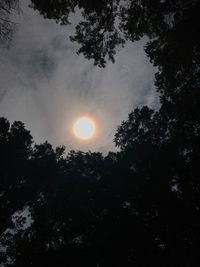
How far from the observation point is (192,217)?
17.6 metres

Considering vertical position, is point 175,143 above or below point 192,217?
above

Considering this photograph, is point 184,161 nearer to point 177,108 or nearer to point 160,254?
point 177,108

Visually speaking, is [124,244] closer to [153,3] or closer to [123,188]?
[123,188]

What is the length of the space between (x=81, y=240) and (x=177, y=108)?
38.7ft

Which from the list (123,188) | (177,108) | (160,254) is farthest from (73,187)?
(177,108)

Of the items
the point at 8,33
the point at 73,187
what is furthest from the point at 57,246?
the point at 8,33

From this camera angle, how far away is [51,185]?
24.2 metres

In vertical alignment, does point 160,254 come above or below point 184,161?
below

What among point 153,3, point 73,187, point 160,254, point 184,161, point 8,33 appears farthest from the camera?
point 73,187

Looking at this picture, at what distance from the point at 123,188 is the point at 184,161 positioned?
4873 millimetres

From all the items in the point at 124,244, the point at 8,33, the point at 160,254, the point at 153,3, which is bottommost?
the point at 160,254

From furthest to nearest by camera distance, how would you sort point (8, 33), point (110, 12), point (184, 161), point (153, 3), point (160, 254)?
1. point (184, 161)
2. point (160, 254)
3. point (110, 12)
4. point (153, 3)
5. point (8, 33)

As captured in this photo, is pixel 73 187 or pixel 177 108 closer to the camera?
pixel 177 108

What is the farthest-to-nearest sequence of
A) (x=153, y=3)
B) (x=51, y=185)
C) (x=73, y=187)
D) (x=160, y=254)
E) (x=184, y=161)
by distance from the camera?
(x=51, y=185), (x=73, y=187), (x=184, y=161), (x=160, y=254), (x=153, y=3)
